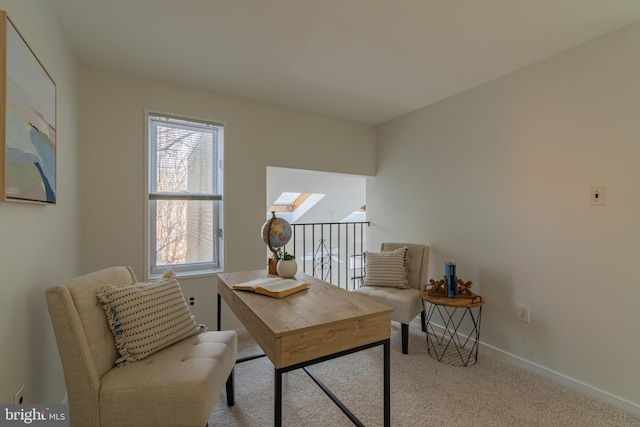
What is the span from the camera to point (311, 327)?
110cm

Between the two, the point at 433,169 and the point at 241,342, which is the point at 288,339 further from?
the point at 433,169

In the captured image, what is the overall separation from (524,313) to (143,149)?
3453 mm

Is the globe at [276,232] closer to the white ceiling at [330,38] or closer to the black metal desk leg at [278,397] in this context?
the black metal desk leg at [278,397]

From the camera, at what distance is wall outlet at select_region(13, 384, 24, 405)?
44.4 inches

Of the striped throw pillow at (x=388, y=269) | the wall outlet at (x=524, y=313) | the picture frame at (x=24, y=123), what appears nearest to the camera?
the picture frame at (x=24, y=123)

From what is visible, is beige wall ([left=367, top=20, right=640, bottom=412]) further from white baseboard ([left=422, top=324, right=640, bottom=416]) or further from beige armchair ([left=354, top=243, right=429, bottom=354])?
beige armchair ([left=354, top=243, right=429, bottom=354])

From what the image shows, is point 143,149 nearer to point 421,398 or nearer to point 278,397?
point 278,397

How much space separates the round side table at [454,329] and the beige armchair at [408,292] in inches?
4.8

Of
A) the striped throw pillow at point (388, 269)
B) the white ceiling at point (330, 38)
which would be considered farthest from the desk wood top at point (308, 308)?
the white ceiling at point (330, 38)

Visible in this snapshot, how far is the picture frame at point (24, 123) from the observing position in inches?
40.5

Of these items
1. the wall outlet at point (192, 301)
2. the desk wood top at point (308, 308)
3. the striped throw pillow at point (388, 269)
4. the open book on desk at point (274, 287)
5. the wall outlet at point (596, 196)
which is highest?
the wall outlet at point (596, 196)

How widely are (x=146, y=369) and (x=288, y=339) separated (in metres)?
0.70

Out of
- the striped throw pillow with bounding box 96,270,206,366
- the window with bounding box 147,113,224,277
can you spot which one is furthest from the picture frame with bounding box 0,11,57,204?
the window with bounding box 147,113,224,277

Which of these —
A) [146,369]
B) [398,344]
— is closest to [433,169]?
[398,344]
